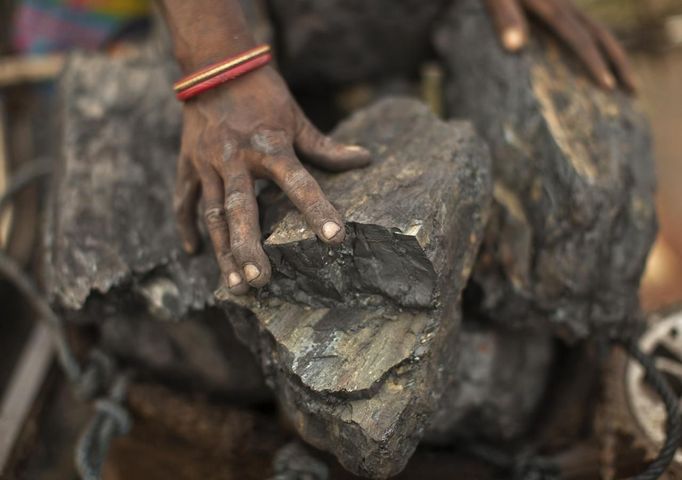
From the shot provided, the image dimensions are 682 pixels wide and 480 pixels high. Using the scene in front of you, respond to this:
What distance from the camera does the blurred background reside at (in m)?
1.56

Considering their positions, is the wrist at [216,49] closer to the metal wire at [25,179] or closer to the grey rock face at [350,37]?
the grey rock face at [350,37]

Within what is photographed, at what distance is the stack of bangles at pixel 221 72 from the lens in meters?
1.17

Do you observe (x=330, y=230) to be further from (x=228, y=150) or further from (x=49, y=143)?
(x=49, y=143)

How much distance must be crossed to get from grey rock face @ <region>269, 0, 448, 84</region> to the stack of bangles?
2.34 ft

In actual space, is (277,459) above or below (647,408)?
above

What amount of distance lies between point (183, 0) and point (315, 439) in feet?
3.05

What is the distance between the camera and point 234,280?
1.05 metres

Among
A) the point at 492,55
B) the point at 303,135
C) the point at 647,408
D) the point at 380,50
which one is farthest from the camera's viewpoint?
the point at 380,50

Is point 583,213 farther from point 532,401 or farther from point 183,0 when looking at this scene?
point 183,0

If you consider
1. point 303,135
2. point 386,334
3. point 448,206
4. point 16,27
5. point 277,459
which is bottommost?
point 277,459

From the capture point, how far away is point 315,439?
1115mm

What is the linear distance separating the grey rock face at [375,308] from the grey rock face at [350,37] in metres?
0.82

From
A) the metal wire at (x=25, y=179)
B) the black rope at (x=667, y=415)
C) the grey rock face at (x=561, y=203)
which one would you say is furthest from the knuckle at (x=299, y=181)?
the metal wire at (x=25, y=179)

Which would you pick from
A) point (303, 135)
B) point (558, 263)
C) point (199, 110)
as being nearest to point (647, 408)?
point (558, 263)
